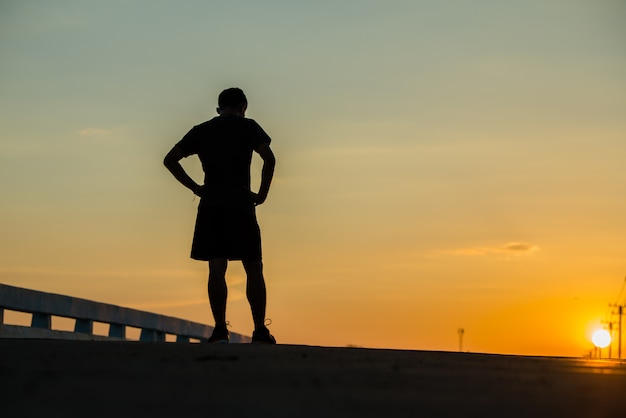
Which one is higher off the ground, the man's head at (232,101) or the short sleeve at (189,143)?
the man's head at (232,101)

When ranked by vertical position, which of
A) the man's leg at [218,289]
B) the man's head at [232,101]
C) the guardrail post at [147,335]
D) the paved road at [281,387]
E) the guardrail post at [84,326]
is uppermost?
the man's head at [232,101]

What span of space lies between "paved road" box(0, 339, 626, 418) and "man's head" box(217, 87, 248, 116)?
493 cm

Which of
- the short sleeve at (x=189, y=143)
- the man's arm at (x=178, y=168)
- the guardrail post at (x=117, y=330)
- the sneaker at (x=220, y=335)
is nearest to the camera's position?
the sneaker at (x=220, y=335)

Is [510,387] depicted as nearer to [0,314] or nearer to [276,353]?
[276,353]

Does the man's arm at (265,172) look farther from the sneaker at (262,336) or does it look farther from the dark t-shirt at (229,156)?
the sneaker at (262,336)

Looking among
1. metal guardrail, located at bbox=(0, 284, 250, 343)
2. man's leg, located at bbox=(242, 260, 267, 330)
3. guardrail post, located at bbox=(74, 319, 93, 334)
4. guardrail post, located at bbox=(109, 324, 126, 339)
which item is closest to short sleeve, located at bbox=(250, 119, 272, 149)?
man's leg, located at bbox=(242, 260, 267, 330)

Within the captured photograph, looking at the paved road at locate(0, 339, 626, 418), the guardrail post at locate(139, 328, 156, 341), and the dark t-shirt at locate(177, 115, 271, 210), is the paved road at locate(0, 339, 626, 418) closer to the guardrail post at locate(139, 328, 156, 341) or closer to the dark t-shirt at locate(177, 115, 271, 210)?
the dark t-shirt at locate(177, 115, 271, 210)

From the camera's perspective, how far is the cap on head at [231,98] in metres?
13.8

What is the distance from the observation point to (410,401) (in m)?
6.31

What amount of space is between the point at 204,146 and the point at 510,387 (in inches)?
280

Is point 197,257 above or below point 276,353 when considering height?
above

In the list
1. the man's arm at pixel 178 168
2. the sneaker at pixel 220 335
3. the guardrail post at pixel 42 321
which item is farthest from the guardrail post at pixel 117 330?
the sneaker at pixel 220 335

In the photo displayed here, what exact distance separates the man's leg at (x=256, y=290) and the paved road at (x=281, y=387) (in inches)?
178

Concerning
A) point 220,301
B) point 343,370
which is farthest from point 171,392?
point 220,301
